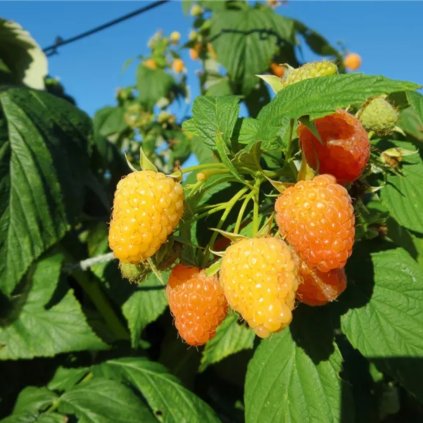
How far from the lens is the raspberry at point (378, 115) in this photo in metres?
0.91

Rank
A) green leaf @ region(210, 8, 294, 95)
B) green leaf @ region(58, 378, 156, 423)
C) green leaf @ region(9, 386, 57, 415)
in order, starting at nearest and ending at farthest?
1. green leaf @ region(58, 378, 156, 423)
2. green leaf @ region(9, 386, 57, 415)
3. green leaf @ region(210, 8, 294, 95)

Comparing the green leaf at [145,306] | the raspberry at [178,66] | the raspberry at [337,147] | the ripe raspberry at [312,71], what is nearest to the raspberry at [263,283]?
the raspberry at [337,147]

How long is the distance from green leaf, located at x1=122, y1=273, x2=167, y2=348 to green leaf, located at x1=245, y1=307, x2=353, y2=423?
0.42 meters

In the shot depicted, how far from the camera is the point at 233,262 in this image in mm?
714

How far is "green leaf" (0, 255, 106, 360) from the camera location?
1336 millimetres

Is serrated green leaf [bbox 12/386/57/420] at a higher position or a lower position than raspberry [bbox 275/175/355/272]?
lower

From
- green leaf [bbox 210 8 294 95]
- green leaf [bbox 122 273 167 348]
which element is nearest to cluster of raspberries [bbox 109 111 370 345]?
green leaf [bbox 122 273 167 348]

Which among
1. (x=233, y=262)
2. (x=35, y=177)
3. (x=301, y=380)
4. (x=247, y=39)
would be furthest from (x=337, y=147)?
(x=247, y=39)

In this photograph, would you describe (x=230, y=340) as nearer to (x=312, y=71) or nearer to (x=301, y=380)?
(x=301, y=380)

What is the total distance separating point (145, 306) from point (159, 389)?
19 centimetres

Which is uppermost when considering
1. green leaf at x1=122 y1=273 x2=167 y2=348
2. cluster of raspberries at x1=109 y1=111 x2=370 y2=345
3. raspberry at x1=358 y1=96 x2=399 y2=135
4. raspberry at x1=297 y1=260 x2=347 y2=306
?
raspberry at x1=358 y1=96 x2=399 y2=135

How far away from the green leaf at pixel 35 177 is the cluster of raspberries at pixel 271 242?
0.63 m

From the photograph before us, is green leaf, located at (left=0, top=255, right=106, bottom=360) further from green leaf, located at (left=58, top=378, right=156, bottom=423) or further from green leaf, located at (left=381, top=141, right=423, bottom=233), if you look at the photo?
green leaf, located at (left=381, top=141, right=423, bottom=233)

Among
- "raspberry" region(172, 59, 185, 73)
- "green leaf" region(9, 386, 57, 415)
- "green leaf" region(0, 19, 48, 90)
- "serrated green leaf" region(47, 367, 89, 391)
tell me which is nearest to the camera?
"green leaf" region(9, 386, 57, 415)
